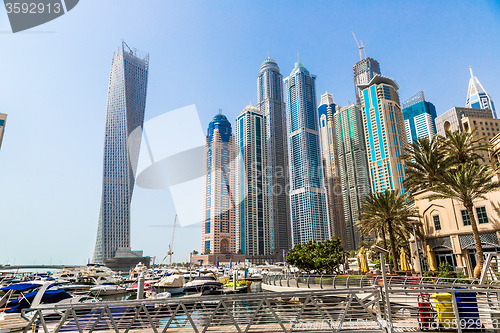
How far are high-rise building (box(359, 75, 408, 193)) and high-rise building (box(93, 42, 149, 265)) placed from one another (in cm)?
12698

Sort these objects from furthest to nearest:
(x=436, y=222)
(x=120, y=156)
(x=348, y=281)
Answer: (x=120, y=156) → (x=436, y=222) → (x=348, y=281)

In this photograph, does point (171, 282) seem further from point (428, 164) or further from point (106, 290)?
point (428, 164)

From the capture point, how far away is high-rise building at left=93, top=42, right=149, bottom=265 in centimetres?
15738

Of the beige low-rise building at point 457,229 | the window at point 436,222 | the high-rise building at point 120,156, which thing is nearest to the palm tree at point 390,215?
the window at point 436,222

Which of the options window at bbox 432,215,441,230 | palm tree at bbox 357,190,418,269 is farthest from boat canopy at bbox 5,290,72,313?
window at bbox 432,215,441,230

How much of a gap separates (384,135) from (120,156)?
140 m

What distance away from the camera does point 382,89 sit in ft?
573

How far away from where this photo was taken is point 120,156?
535ft

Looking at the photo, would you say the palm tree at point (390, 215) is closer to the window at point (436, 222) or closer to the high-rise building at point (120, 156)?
the window at point (436, 222)

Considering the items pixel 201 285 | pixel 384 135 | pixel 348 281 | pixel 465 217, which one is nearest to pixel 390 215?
pixel 465 217

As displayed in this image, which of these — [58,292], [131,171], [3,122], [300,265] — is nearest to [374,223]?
[300,265]

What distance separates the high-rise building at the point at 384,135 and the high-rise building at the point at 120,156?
12698 centimetres

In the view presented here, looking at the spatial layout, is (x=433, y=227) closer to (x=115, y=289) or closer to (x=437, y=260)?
(x=437, y=260)

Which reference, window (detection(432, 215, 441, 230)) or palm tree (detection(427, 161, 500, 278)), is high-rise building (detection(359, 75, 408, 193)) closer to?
window (detection(432, 215, 441, 230))
